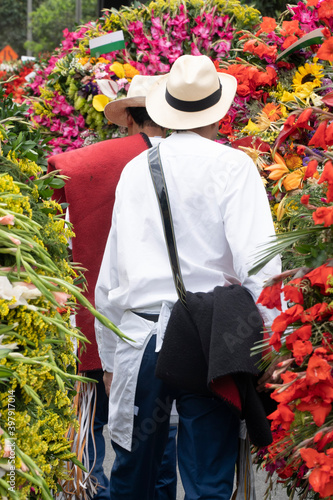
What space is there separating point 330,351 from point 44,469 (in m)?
0.71

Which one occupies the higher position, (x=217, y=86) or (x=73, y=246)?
(x=217, y=86)

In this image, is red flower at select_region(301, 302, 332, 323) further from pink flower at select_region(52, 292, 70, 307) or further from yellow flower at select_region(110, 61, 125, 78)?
yellow flower at select_region(110, 61, 125, 78)

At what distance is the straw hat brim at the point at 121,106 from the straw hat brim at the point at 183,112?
1.51 ft

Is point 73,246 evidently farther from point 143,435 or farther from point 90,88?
point 90,88

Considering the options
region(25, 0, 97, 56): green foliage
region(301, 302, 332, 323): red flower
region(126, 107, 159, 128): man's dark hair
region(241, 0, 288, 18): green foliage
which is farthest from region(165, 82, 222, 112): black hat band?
region(25, 0, 97, 56): green foliage

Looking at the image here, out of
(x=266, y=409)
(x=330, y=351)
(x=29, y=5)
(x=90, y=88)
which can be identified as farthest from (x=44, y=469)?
(x=29, y=5)

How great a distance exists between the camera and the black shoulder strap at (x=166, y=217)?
2.42 m

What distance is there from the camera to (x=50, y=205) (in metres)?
2.39

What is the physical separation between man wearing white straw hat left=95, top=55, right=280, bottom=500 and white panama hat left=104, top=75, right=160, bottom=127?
2.89ft

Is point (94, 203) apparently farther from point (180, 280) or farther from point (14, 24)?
point (14, 24)

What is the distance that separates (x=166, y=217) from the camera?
249 cm

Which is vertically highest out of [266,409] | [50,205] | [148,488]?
[50,205]

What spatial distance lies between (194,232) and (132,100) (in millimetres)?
1233

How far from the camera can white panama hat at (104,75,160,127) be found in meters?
3.51
